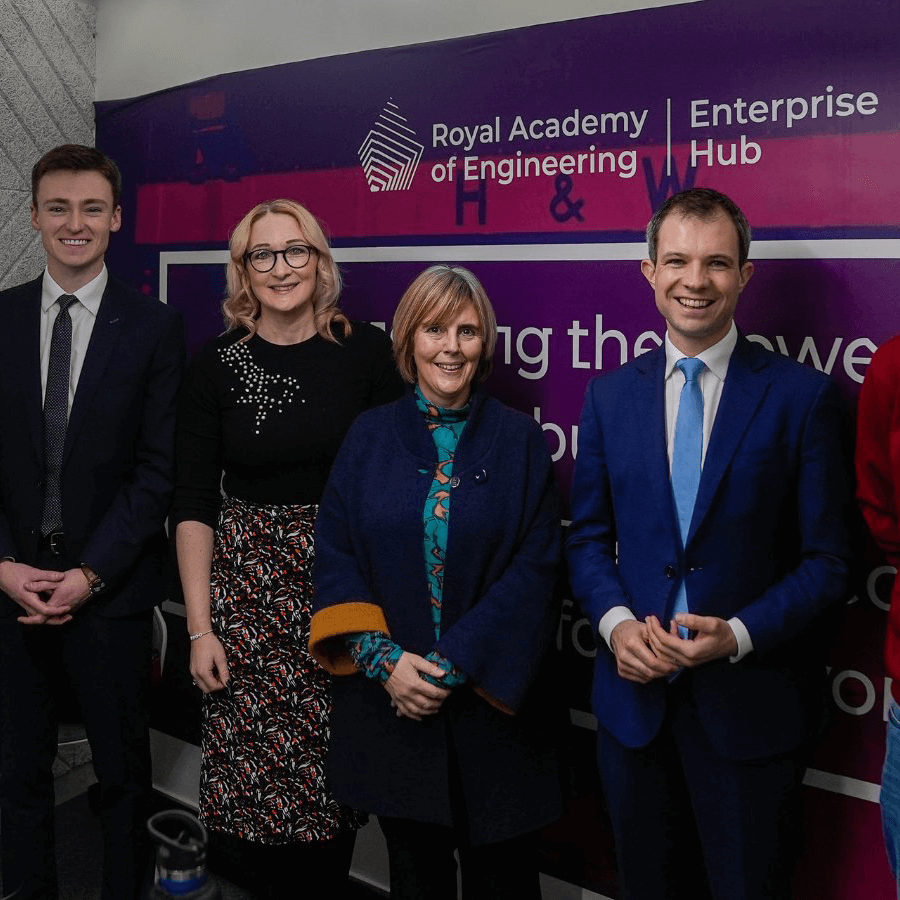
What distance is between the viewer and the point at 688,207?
1913 millimetres

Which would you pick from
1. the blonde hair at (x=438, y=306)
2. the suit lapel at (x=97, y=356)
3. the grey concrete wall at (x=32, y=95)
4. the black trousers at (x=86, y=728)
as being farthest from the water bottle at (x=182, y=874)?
the grey concrete wall at (x=32, y=95)

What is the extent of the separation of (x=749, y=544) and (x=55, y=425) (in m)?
1.61

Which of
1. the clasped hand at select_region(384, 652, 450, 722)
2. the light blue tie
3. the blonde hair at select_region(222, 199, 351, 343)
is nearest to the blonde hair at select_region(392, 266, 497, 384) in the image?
the blonde hair at select_region(222, 199, 351, 343)

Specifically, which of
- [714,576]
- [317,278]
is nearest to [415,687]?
[714,576]

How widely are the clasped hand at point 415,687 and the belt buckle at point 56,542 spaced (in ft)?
3.13

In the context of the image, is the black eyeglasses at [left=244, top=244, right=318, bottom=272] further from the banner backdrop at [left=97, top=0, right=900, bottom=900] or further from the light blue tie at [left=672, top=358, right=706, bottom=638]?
the light blue tie at [left=672, top=358, right=706, bottom=638]

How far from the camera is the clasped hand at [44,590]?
248 centimetres

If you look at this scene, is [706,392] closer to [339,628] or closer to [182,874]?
[339,628]

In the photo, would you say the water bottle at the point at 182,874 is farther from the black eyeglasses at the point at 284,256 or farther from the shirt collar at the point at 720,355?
the black eyeglasses at the point at 284,256

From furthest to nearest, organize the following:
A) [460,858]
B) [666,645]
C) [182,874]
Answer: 1. [460,858]
2. [666,645]
3. [182,874]

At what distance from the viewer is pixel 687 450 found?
196 cm

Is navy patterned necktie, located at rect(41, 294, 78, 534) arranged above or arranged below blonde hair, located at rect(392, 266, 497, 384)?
below

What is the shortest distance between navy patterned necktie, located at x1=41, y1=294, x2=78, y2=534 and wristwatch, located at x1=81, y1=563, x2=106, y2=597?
0.42 ft

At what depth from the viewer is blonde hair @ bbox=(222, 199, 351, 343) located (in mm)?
2438
